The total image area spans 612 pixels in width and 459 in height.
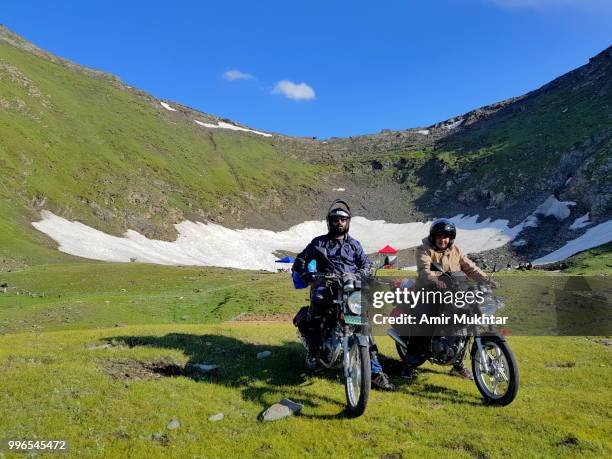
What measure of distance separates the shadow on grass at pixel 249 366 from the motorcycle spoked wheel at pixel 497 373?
301 cm

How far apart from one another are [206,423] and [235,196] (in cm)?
13055

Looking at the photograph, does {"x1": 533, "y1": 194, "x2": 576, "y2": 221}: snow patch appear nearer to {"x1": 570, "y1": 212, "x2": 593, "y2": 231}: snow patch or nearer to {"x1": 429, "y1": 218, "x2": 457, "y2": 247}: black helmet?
{"x1": 570, "y1": 212, "x2": 593, "y2": 231}: snow patch

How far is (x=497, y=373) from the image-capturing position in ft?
29.9

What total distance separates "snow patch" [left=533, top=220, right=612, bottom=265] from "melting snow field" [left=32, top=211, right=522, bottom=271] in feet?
61.0

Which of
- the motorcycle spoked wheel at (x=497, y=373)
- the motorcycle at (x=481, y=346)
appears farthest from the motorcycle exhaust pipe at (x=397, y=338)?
the motorcycle spoked wheel at (x=497, y=373)

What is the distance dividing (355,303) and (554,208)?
109668 mm

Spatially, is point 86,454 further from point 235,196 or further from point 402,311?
point 235,196

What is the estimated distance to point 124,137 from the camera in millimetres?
131375

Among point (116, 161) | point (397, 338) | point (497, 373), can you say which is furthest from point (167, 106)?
point (497, 373)

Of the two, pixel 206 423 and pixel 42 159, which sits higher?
pixel 42 159

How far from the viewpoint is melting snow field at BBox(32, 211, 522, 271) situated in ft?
255

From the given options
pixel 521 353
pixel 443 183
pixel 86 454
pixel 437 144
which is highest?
pixel 437 144

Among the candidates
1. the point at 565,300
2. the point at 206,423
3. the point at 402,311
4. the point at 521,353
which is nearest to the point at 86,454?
the point at 206,423

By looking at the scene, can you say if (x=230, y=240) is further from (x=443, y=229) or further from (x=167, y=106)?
(x=167, y=106)
